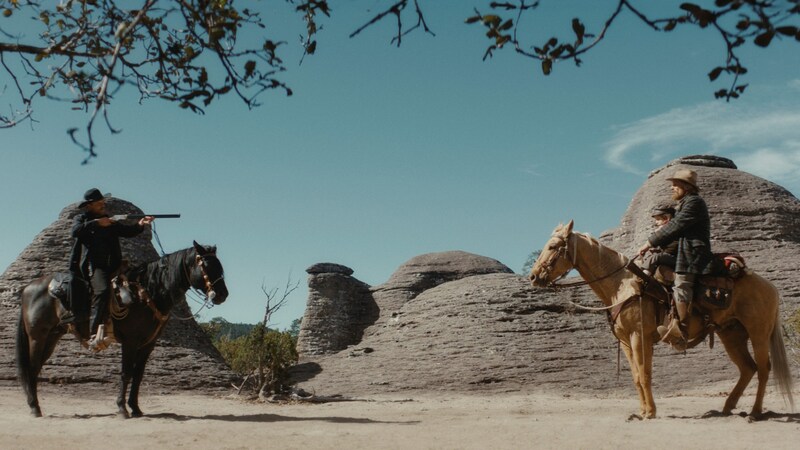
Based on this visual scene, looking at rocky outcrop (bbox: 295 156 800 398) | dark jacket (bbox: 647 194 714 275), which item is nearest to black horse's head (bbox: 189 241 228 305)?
dark jacket (bbox: 647 194 714 275)

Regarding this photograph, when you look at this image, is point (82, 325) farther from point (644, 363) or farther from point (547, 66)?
point (547, 66)

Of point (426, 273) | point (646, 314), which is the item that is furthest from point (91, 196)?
point (426, 273)

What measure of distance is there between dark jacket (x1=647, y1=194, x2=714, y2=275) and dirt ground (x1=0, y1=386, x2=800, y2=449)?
197cm

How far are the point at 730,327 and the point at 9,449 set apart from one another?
9.00 metres

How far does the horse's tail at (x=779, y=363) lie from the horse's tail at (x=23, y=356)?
34.2 ft

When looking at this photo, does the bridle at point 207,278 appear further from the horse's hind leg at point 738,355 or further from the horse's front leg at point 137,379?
the horse's hind leg at point 738,355

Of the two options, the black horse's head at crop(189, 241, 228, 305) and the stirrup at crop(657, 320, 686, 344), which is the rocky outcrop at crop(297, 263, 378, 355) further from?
the stirrup at crop(657, 320, 686, 344)

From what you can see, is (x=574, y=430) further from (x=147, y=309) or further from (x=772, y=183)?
(x=772, y=183)

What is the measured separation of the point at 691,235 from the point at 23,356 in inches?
377

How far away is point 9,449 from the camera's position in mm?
8086

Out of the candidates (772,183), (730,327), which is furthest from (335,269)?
(730,327)

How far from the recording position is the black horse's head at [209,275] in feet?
31.8

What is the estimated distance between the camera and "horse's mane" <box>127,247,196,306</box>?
399 inches

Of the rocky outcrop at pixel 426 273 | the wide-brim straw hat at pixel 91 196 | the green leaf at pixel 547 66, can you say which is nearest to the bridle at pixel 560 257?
the green leaf at pixel 547 66
